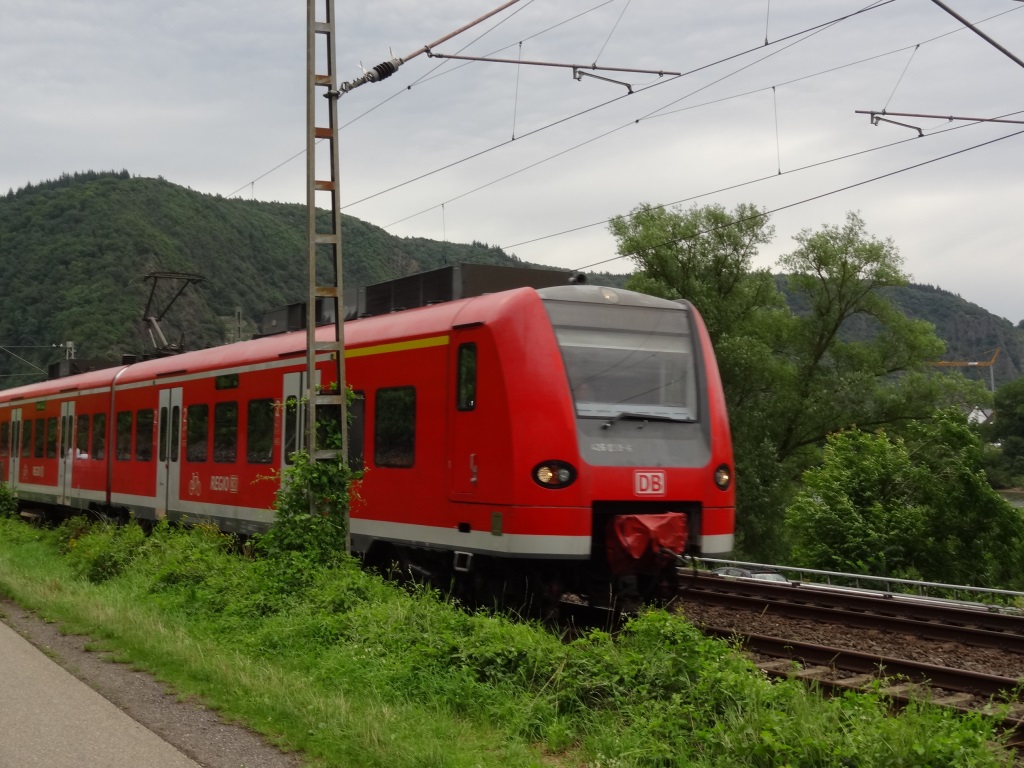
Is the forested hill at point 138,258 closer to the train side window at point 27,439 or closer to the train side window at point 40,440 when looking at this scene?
the train side window at point 27,439

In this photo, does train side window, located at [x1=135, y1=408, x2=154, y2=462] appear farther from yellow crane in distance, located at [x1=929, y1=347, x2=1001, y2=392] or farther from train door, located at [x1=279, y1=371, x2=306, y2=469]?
yellow crane in distance, located at [x1=929, y1=347, x2=1001, y2=392]

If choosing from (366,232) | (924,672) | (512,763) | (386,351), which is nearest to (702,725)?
(512,763)

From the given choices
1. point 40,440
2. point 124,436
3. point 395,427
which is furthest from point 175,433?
point 40,440

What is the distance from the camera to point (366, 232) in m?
58.3

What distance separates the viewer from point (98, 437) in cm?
2181

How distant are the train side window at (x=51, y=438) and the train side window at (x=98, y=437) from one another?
3171 mm

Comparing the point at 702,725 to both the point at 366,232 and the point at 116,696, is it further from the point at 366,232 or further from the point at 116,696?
the point at 366,232

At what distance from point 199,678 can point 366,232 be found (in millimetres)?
51235

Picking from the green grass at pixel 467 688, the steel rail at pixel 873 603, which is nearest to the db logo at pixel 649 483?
the green grass at pixel 467 688

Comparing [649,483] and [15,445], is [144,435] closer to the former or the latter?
[15,445]

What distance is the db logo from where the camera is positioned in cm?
1009

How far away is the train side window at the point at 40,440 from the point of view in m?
25.8

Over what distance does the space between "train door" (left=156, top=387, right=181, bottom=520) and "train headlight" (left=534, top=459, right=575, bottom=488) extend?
375 inches

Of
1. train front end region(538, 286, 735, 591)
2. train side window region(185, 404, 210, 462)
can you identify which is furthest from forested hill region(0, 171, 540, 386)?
train front end region(538, 286, 735, 591)
